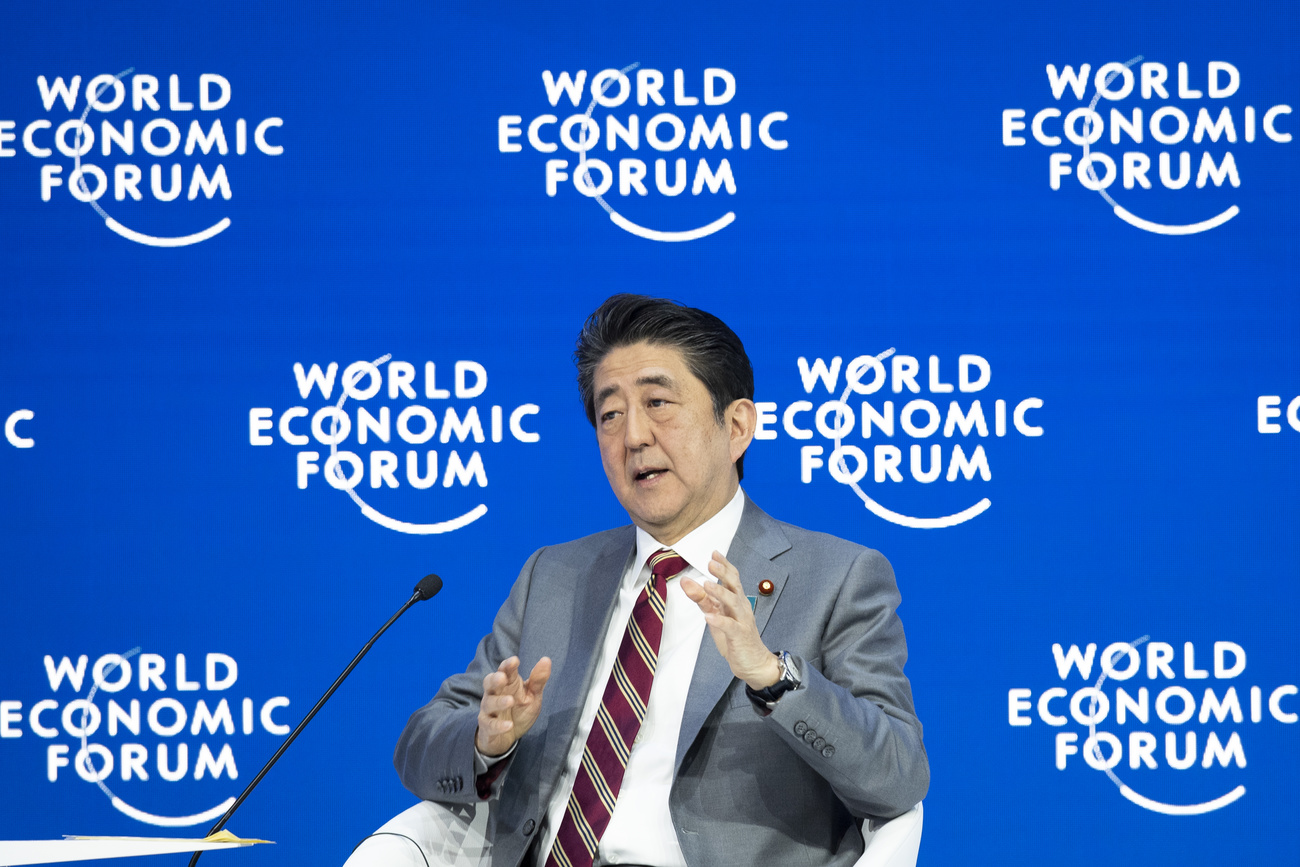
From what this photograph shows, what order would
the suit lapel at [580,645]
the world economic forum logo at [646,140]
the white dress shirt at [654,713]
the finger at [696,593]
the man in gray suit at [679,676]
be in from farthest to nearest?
the world economic forum logo at [646,140]
the suit lapel at [580,645]
the white dress shirt at [654,713]
the man in gray suit at [679,676]
the finger at [696,593]

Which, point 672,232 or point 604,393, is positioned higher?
point 672,232

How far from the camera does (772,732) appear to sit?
209 centimetres

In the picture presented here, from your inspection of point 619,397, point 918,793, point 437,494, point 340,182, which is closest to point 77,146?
point 340,182

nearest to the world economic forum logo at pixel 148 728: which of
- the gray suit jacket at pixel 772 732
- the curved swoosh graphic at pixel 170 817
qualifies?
the curved swoosh graphic at pixel 170 817

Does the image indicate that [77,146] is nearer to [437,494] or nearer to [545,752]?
[437,494]

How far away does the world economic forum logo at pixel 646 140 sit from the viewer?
3236 mm

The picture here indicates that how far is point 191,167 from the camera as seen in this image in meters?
3.33

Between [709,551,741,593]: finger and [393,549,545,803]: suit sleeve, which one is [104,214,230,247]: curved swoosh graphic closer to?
[393,549,545,803]: suit sleeve

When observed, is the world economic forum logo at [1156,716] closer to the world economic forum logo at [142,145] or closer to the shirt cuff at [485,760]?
the shirt cuff at [485,760]

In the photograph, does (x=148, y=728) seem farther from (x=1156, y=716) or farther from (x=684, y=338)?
(x=1156, y=716)

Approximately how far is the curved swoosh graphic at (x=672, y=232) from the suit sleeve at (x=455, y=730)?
113 centimetres

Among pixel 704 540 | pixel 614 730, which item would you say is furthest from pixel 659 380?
pixel 614 730

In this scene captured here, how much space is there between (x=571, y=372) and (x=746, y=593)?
1239 mm

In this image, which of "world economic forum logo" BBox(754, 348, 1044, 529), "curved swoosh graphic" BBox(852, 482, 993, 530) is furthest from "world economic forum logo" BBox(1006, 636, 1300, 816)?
"world economic forum logo" BBox(754, 348, 1044, 529)
